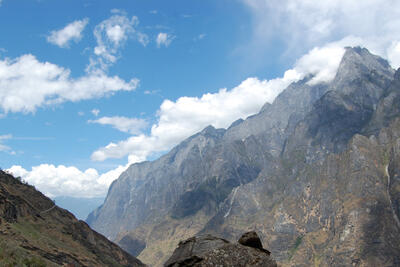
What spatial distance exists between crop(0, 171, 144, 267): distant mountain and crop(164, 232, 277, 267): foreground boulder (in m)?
51.9

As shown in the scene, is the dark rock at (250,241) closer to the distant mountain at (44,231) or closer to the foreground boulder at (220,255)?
the foreground boulder at (220,255)

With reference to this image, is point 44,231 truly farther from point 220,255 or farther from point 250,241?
point 220,255

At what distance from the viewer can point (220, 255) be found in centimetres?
2639

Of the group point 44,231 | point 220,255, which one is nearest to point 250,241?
point 220,255

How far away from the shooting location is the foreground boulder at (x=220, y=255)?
85.7ft

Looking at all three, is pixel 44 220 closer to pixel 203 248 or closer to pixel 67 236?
pixel 67 236

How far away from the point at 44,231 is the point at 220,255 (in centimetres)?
13440

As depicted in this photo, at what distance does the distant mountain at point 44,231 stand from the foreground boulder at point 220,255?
5189 cm

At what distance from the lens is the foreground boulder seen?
26125 mm

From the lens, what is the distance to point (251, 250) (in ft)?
89.4

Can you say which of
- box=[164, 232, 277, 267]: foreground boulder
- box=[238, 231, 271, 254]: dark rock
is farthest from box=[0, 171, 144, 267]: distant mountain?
box=[238, 231, 271, 254]: dark rock

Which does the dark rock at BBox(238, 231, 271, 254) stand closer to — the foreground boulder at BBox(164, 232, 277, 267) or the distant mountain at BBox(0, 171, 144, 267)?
the foreground boulder at BBox(164, 232, 277, 267)

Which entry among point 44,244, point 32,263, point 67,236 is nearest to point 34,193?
point 67,236

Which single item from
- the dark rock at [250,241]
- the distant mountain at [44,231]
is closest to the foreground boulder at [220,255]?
the dark rock at [250,241]
